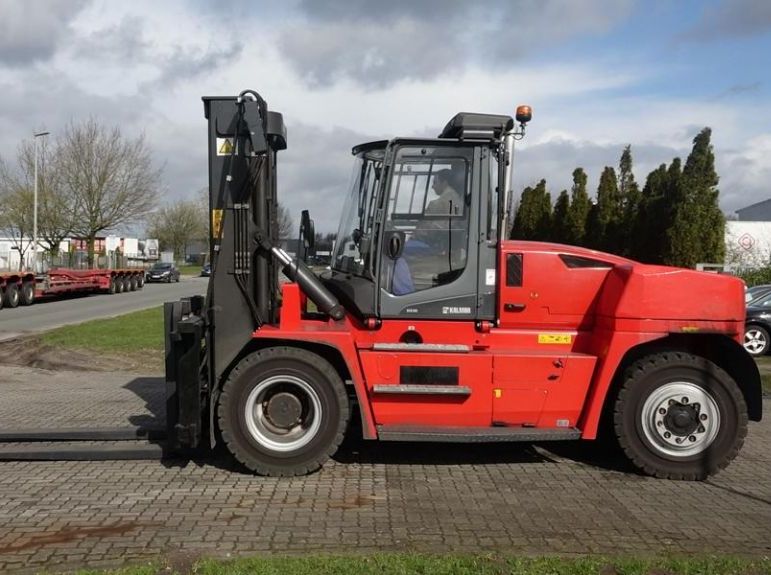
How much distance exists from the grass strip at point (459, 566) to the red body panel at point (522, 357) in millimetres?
1801

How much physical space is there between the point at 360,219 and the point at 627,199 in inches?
1049

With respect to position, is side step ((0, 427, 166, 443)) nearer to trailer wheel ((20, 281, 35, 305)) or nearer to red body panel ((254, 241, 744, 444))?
red body panel ((254, 241, 744, 444))

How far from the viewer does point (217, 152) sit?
6.63 m

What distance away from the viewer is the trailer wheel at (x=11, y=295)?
27.9 m

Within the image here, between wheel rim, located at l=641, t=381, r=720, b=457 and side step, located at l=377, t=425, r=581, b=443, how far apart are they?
0.68 meters

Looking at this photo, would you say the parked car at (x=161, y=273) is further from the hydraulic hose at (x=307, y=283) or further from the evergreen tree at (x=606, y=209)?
the hydraulic hose at (x=307, y=283)

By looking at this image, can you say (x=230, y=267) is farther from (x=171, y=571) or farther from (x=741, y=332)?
(x=741, y=332)

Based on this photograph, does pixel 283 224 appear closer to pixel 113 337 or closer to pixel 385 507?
pixel 385 507

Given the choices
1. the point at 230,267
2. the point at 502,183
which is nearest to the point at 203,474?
the point at 230,267

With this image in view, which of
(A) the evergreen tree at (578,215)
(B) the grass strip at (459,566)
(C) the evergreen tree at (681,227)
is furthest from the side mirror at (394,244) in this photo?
(A) the evergreen tree at (578,215)

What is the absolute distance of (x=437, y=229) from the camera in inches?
254

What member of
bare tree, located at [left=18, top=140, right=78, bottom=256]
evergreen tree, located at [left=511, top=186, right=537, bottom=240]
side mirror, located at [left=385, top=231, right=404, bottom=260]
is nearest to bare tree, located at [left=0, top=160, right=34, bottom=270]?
bare tree, located at [left=18, top=140, right=78, bottom=256]

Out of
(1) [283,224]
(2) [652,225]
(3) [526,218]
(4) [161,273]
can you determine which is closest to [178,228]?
(4) [161,273]

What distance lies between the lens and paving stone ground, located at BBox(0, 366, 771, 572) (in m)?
4.81
